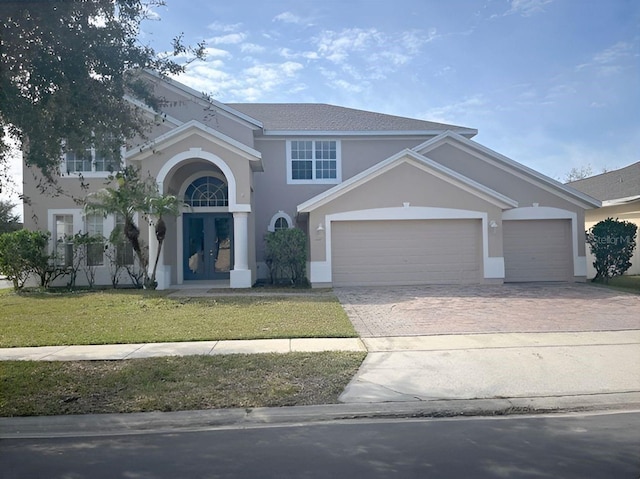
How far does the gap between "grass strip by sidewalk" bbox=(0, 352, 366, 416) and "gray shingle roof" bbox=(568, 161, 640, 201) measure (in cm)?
2047

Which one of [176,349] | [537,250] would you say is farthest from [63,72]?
[537,250]

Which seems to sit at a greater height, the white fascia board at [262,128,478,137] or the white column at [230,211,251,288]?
the white fascia board at [262,128,478,137]

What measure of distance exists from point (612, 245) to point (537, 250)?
8.75ft

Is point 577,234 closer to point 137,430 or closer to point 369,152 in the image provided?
point 369,152

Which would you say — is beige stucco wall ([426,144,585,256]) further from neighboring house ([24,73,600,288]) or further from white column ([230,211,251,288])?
white column ([230,211,251,288])

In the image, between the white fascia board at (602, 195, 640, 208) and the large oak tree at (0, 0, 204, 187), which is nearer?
the large oak tree at (0, 0, 204, 187)

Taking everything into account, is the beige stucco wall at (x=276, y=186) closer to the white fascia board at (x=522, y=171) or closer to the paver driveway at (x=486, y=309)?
the white fascia board at (x=522, y=171)

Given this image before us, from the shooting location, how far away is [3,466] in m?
4.57

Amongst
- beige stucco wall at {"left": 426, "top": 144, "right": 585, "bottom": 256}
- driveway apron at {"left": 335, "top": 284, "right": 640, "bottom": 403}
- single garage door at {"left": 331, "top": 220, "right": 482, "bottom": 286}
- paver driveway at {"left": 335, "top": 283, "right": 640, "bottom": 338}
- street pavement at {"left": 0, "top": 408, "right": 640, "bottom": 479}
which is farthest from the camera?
beige stucco wall at {"left": 426, "top": 144, "right": 585, "bottom": 256}

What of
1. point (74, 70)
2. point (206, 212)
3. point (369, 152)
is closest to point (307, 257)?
point (206, 212)

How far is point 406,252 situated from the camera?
17.4 metres

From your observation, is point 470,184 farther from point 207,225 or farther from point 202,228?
point 202,228

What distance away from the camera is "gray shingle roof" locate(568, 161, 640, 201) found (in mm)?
22759

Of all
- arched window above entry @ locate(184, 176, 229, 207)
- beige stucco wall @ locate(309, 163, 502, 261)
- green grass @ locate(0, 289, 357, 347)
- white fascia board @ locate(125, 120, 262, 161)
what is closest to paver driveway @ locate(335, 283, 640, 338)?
green grass @ locate(0, 289, 357, 347)
